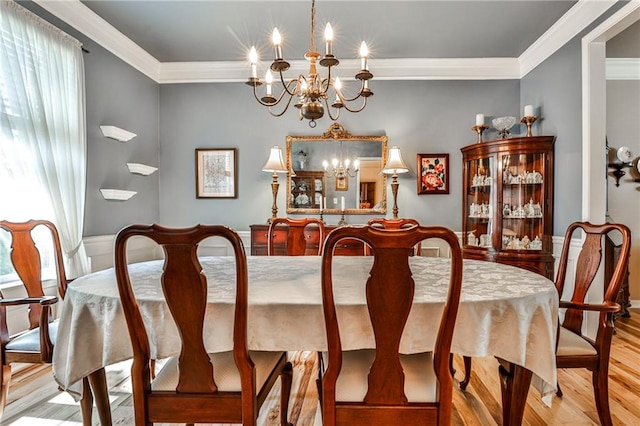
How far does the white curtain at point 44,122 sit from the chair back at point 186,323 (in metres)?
1.84

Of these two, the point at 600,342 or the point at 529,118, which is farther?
the point at 529,118

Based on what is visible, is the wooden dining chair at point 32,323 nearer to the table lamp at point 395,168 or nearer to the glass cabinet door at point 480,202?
the table lamp at point 395,168

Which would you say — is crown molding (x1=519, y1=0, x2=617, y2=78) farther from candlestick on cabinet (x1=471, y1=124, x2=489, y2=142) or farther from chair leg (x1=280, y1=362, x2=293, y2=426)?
chair leg (x1=280, y1=362, x2=293, y2=426)

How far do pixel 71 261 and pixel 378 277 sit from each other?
8.23 ft

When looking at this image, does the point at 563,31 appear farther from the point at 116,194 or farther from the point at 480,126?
the point at 116,194

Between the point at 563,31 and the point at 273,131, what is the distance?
9.01 ft

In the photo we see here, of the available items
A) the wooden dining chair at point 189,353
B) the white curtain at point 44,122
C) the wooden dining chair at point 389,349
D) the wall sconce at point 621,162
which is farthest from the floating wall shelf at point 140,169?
the wall sconce at point 621,162

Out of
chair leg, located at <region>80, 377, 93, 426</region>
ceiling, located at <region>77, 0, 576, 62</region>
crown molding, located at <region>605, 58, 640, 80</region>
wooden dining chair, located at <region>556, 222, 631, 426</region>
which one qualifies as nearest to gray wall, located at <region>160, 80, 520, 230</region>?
ceiling, located at <region>77, 0, 576, 62</region>

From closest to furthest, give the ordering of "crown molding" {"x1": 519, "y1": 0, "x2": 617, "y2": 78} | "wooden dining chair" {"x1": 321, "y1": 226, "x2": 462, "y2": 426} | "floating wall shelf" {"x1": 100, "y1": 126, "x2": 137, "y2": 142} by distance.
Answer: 1. "wooden dining chair" {"x1": 321, "y1": 226, "x2": 462, "y2": 426}
2. "crown molding" {"x1": 519, "y1": 0, "x2": 617, "y2": 78}
3. "floating wall shelf" {"x1": 100, "y1": 126, "x2": 137, "y2": 142}

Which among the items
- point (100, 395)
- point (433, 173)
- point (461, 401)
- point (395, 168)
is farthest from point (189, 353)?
point (433, 173)

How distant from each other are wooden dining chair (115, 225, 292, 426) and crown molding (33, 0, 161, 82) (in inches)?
102

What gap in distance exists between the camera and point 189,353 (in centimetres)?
108

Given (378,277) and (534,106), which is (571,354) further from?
(534,106)

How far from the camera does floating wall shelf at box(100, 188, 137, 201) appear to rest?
300 centimetres
